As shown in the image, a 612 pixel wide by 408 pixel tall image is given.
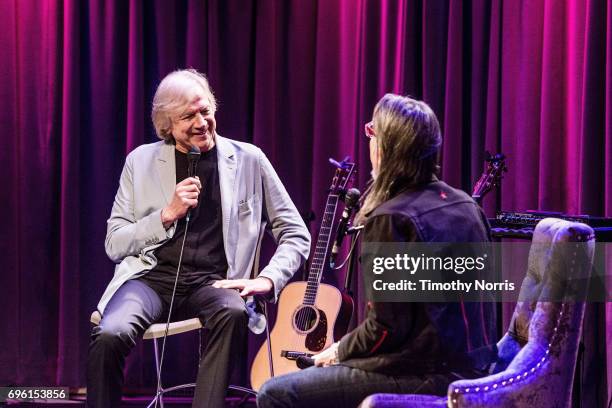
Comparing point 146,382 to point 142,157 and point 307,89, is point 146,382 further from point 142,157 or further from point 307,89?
point 307,89

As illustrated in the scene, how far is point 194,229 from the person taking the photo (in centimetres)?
339

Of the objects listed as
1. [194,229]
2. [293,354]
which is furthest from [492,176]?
[194,229]

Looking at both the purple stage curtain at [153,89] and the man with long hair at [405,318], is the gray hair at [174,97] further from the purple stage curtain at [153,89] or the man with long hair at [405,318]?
the man with long hair at [405,318]

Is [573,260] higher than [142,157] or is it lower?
lower

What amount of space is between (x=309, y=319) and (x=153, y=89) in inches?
64.3

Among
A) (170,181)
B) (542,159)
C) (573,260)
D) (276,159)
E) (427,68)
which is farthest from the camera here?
(276,159)

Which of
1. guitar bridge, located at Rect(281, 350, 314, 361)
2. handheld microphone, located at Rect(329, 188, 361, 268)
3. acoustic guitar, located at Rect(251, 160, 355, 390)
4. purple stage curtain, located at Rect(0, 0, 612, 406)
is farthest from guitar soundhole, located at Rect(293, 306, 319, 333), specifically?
purple stage curtain, located at Rect(0, 0, 612, 406)

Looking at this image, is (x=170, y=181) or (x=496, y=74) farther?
(x=496, y=74)

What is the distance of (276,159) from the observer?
14.6 ft

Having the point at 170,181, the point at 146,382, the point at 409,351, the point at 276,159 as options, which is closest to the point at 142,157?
the point at 170,181

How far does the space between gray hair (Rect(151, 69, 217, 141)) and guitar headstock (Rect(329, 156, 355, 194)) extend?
2.45 ft

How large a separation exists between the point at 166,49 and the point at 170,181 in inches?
48.7

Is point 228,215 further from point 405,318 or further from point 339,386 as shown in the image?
point 405,318

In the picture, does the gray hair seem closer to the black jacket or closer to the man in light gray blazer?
the man in light gray blazer
